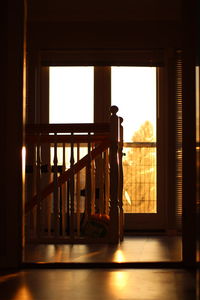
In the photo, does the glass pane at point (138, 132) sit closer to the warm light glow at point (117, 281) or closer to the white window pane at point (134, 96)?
the white window pane at point (134, 96)

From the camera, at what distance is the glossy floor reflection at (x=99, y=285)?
252 cm

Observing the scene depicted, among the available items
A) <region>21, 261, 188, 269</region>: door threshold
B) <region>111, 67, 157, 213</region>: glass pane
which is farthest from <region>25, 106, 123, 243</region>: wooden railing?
<region>111, 67, 157, 213</region>: glass pane

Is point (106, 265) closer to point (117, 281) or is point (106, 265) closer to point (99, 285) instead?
point (117, 281)

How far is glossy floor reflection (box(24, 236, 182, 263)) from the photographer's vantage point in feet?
12.5

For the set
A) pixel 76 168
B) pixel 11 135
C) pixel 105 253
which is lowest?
pixel 105 253

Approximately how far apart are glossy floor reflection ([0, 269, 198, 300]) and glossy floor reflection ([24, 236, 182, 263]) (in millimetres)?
383

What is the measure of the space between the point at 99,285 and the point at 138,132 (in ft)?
12.6

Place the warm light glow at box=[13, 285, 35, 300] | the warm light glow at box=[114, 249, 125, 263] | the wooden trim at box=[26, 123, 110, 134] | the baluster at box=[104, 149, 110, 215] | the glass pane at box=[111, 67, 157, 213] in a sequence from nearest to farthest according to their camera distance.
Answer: the warm light glow at box=[13, 285, 35, 300], the warm light glow at box=[114, 249, 125, 263], the wooden trim at box=[26, 123, 110, 134], the baluster at box=[104, 149, 110, 215], the glass pane at box=[111, 67, 157, 213]

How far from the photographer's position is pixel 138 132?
6.56 meters

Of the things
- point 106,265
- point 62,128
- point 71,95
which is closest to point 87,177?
point 62,128

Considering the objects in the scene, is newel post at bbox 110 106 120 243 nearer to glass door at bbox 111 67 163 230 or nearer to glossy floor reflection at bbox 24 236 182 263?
glossy floor reflection at bbox 24 236 182 263

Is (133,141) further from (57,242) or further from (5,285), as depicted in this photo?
(5,285)

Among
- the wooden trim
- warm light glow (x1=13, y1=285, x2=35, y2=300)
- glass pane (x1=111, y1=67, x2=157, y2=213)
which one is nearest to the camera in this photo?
warm light glow (x1=13, y1=285, x2=35, y2=300)

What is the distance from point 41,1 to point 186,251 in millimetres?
3823
